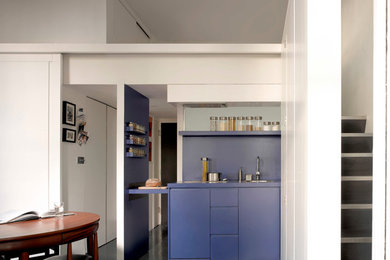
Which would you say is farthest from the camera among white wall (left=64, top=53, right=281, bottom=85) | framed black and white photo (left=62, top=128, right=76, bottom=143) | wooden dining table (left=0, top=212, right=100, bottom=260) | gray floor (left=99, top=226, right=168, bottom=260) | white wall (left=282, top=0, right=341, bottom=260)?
gray floor (left=99, top=226, right=168, bottom=260)

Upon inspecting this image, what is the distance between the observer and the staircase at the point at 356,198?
9.83ft

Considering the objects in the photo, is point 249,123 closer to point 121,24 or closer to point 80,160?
point 80,160

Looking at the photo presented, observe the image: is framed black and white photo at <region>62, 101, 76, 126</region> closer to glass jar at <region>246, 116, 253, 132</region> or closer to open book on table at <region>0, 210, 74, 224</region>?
open book on table at <region>0, 210, 74, 224</region>

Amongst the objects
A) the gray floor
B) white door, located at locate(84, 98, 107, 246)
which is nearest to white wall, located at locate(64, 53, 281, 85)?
white door, located at locate(84, 98, 107, 246)

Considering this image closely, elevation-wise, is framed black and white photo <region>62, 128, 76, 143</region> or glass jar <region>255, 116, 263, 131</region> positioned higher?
glass jar <region>255, 116, 263, 131</region>

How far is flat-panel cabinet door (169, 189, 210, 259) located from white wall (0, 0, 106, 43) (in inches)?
89.8

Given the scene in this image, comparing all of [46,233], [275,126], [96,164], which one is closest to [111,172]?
[96,164]

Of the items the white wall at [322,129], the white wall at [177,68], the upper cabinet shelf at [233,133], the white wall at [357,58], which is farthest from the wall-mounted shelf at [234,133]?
the white wall at [322,129]

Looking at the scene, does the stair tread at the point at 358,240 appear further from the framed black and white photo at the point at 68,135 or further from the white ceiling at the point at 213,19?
the white ceiling at the point at 213,19

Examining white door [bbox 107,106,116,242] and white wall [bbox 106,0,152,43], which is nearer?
white wall [bbox 106,0,152,43]

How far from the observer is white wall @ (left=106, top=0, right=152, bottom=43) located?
16.5ft

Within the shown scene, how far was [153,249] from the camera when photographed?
209 inches

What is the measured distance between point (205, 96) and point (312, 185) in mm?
2579
